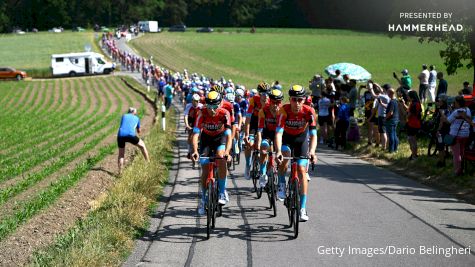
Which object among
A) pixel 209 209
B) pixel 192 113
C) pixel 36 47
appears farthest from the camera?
pixel 36 47

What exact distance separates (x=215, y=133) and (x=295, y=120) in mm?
1363

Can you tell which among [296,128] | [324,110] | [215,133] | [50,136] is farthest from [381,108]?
[50,136]

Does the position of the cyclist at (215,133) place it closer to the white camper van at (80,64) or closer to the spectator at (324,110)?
the spectator at (324,110)

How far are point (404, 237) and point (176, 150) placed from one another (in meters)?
12.7

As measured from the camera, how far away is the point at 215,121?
36.9 ft

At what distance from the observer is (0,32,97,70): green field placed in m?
79.5

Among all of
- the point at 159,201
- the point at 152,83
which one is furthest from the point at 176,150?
the point at 152,83

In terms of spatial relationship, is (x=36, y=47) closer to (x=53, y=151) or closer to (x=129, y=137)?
A: (x=53, y=151)

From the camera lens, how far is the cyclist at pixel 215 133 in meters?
11.0

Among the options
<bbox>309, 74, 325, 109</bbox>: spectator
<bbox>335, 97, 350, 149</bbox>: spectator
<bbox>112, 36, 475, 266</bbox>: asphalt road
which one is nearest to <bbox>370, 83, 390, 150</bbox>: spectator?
<bbox>335, 97, 350, 149</bbox>: spectator

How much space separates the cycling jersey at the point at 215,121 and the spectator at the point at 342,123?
10614 millimetres

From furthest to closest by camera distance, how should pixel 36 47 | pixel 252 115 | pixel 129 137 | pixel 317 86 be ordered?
1. pixel 36 47
2. pixel 317 86
3. pixel 129 137
4. pixel 252 115

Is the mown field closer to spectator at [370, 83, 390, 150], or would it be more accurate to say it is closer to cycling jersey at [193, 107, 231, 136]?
cycling jersey at [193, 107, 231, 136]

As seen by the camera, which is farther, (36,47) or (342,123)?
(36,47)
